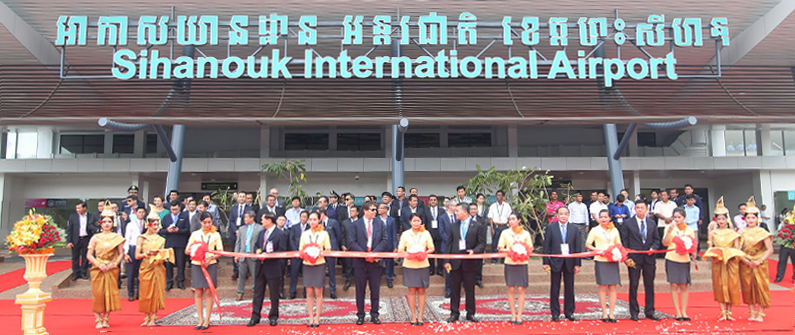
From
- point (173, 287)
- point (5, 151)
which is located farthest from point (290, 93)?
point (5, 151)

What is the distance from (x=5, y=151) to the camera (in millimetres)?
18484

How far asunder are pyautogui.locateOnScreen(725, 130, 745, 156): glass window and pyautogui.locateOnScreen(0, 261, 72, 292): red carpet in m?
21.0

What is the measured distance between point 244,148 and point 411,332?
15.6 meters

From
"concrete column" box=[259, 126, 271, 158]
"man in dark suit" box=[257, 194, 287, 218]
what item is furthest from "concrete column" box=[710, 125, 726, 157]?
"man in dark suit" box=[257, 194, 287, 218]

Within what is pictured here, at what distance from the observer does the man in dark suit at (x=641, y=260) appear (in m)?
6.75

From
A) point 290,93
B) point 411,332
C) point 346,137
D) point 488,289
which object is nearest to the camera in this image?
point 411,332

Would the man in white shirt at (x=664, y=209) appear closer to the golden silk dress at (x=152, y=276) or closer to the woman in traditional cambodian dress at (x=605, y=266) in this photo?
the woman in traditional cambodian dress at (x=605, y=266)

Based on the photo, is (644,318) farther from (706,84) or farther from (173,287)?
(173,287)

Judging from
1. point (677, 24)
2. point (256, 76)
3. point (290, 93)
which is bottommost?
point (290, 93)

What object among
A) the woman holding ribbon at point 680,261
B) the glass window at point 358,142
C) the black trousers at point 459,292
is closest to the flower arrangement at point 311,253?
the black trousers at point 459,292

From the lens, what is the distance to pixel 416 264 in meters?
6.56

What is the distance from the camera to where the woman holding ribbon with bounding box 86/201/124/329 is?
6566 mm

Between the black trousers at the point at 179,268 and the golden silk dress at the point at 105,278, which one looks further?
the black trousers at the point at 179,268

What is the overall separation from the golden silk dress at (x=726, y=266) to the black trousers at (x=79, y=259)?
10.2m
